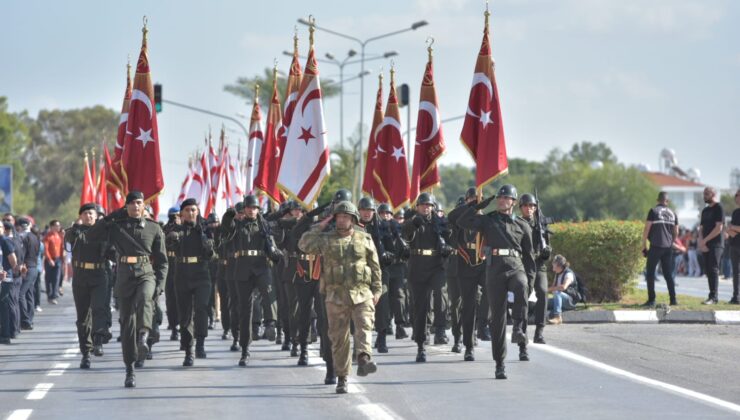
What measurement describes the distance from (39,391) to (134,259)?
1.86m

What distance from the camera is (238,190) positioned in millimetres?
37531

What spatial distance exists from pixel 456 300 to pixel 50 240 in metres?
18.6

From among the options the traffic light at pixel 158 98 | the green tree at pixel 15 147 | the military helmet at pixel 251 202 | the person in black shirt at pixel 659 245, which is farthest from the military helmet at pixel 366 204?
the green tree at pixel 15 147

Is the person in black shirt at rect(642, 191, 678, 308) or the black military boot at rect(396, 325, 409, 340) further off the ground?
the person in black shirt at rect(642, 191, 678, 308)

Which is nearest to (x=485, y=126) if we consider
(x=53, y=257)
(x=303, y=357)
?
(x=303, y=357)

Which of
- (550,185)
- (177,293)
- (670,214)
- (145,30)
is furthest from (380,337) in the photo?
(550,185)

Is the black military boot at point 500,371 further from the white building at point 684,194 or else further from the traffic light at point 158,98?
the white building at point 684,194

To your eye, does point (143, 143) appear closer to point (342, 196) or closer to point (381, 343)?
point (381, 343)

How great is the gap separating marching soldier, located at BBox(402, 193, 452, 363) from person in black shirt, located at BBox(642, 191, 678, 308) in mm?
6616

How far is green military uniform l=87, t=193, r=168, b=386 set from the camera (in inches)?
588

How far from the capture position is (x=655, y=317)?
22.9m

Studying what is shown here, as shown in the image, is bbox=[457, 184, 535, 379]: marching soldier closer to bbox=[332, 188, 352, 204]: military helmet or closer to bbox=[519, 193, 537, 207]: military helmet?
bbox=[332, 188, 352, 204]: military helmet

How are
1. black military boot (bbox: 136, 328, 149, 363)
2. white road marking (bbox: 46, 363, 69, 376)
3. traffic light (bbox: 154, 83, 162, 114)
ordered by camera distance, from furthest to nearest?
traffic light (bbox: 154, 83, 162, 114) < white road marking (bbox: 46, 363, 69, 376) < black military boot (bbox: 136, 328, 149, 363)

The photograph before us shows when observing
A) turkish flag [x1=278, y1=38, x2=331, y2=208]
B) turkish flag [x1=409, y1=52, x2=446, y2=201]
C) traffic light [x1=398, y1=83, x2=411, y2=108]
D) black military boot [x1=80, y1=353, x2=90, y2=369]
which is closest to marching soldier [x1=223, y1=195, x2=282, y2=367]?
turkish flag [x1=278, y1=38, x2=331, y2=208]
